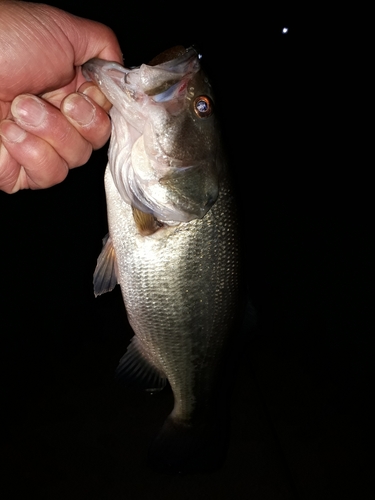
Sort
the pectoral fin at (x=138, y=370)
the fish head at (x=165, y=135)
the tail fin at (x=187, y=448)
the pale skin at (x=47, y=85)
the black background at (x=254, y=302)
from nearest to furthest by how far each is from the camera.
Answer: the fish head at (x=165, y=135) < the pale skin at (x=47, y=85) < the pectoral fin at (x=138, y=370) < the tail fin at (x=187, y=448) < the black background at (x=254, y=302)

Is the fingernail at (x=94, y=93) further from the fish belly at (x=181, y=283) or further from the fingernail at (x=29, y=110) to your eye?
the fish belly at (x=181, y=283)

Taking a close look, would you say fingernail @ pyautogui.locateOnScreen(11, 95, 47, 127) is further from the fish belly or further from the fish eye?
the fish eye

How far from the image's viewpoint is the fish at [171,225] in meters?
0.94

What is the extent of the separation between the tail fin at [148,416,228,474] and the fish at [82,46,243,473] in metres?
0.16

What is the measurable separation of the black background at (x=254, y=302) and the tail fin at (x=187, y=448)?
3.41 ft

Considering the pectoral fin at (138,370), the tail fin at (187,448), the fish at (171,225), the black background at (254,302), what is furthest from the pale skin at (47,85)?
the tail fin at (187,448)

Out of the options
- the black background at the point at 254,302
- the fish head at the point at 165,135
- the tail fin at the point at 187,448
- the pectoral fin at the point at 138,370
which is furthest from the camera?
A: the black background at the point at 254,302

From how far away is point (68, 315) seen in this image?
109 inches

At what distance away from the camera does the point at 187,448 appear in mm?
1438

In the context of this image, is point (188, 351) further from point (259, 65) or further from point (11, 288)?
point (259, 65)

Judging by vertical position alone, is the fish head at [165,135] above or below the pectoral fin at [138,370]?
above

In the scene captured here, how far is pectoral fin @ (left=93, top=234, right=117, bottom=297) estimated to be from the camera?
115 cm

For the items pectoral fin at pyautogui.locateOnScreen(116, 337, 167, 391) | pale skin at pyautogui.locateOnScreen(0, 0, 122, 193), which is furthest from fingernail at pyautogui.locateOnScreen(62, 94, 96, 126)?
pectoral fin at pyautogui.locateOnScreen(116, 337, 167, 391)

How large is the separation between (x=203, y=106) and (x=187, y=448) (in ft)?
4.03
